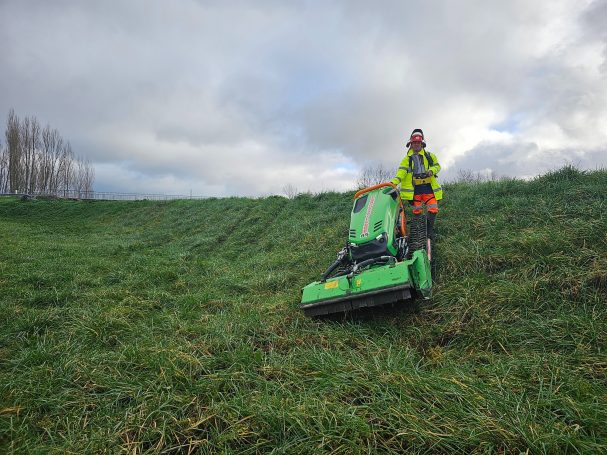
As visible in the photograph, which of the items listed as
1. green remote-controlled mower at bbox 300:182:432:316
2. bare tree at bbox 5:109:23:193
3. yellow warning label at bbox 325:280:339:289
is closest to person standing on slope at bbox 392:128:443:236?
green remote-controlled mower at bbox 300:182:432:316

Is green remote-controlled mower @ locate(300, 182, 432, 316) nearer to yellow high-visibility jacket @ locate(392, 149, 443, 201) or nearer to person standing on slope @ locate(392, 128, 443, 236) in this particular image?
person standing on slope @ locate(392, 128, 443, 236)

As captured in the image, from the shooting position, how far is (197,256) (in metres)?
9.08

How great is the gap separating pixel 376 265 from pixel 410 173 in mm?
2319

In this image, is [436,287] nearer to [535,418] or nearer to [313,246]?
[535,418]

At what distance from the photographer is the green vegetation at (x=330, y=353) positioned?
214cm

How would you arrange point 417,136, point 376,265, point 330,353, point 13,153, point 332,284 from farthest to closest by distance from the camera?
point 13,153 → point 417,136 → point 376,265 → point 332,284 → point 330,353

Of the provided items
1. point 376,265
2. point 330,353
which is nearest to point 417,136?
point 376,265

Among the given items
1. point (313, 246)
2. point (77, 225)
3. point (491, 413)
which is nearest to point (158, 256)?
→ point (313, 246)

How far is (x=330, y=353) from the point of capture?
3189 millimetres

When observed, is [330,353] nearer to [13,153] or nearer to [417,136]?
[417,136]

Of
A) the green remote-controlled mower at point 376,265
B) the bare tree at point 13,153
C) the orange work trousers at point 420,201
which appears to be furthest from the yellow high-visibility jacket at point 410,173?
the bare tree at point 13,153

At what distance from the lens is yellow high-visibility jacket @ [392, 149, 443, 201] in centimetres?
580

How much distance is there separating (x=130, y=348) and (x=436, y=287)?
3.62m

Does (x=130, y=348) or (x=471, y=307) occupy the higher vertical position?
(x=471, y=307)
